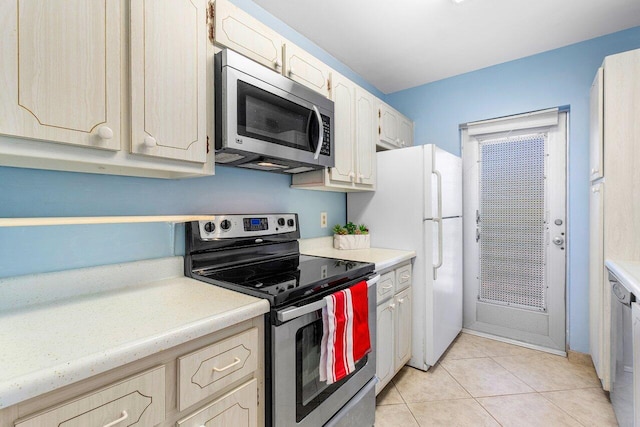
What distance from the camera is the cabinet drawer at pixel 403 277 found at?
205 centimetres

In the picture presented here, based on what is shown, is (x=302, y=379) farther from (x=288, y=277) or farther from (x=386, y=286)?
(x=386, y=286)

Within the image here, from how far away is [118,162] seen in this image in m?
1.01

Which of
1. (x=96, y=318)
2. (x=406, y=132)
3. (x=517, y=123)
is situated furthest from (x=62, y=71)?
(x=517, y=123)

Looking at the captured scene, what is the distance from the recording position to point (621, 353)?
1560 mm

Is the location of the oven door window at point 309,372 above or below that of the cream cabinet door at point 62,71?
below

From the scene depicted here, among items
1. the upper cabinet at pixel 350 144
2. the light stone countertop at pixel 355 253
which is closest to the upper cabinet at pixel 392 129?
the upper cabinet at pixel 350 144

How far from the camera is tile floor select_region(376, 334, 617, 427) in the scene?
1.74 m

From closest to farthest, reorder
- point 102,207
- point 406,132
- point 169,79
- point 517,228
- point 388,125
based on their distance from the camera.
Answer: point 169,79
point 102,207
point 388,125
point 517,228
point 406,132

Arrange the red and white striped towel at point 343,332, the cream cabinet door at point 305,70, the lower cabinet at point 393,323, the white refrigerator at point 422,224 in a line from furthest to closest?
the white refrigerator at point 422,224 < the lower cabinet at point 393,323 < the cream cabinet door at point 305,70 < the red and white striped towel at point 343,332

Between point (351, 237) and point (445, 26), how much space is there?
1.64 m

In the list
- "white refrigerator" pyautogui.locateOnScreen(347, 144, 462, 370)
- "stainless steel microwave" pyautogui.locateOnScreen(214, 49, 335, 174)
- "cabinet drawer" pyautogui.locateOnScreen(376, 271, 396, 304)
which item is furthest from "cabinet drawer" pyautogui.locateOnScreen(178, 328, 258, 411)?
"white refrigerator" pyautogui.locateOnScreen(347, 144, 462, 370)

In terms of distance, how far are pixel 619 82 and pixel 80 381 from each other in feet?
9.26

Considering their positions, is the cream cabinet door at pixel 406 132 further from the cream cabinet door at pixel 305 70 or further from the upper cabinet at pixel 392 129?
the cream cabinet door at pixel 305 70

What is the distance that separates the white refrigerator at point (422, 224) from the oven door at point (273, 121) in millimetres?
688
